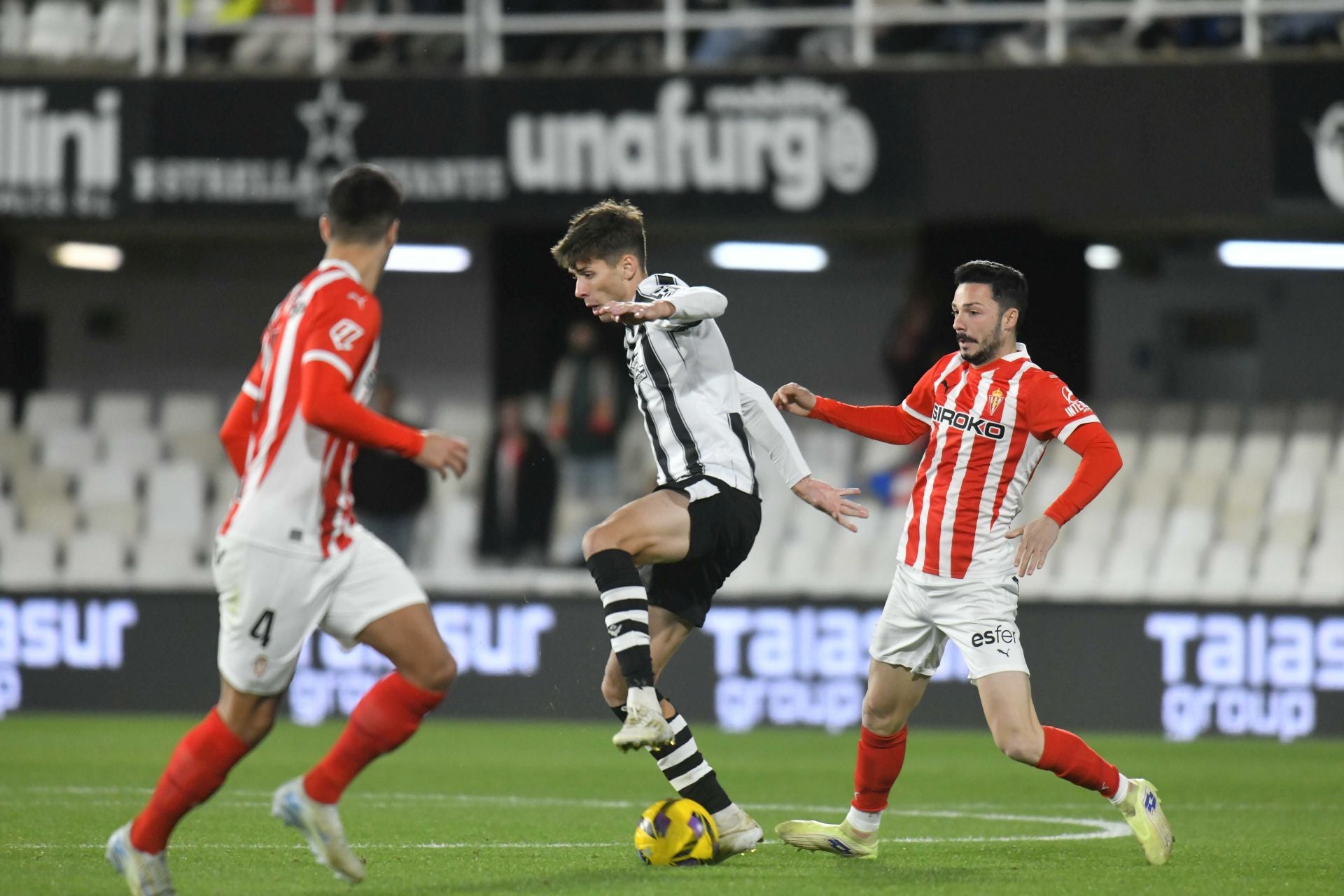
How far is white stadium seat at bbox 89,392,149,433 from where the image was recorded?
15.3 metres

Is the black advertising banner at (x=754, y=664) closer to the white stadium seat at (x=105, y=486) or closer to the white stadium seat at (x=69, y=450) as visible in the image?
the white stadium seat at (x=105, y=486)

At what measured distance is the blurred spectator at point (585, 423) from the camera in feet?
46.0

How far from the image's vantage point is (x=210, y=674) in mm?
12898

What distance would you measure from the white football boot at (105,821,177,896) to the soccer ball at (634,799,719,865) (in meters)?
1.67

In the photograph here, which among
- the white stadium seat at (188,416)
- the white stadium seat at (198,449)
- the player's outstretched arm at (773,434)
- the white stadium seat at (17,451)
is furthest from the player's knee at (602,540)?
the white stadium seat at (17,451)

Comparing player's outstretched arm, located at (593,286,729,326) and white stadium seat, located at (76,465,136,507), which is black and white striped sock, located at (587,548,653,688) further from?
white stadium seat, located at (76,465,136,507)

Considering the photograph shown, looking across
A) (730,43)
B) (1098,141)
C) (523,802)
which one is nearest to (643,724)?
(523,802)

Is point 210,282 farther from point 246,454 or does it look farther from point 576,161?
point 246,454

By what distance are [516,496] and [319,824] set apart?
30.4 feet

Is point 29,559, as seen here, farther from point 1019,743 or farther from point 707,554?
point 1019,743

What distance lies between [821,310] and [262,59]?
5.75 m

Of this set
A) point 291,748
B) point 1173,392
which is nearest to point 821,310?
point 1173,392

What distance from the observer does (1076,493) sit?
5836mm

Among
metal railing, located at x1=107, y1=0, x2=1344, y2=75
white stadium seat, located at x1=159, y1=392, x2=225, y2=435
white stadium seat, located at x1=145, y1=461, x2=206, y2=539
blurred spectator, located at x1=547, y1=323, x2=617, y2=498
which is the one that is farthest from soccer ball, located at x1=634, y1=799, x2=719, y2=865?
white stadium seat, located at x1=159, y1=392, x2=225, y2=435
